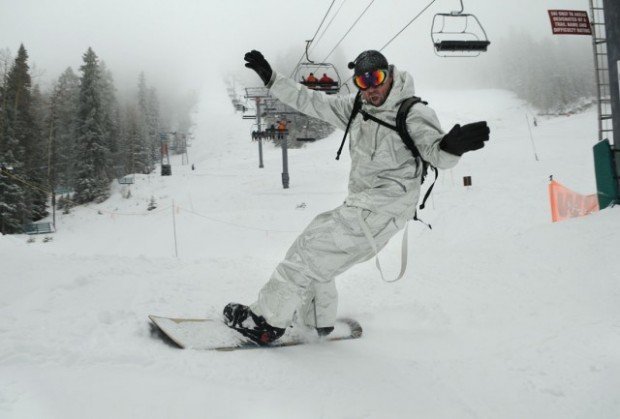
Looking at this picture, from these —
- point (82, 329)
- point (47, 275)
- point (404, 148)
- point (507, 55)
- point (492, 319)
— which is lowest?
point (492, 319)

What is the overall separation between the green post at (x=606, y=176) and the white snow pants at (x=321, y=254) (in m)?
4.51

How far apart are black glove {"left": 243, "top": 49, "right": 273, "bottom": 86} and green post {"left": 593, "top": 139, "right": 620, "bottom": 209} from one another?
207 inches

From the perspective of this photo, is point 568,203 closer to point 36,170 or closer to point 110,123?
point 36,170

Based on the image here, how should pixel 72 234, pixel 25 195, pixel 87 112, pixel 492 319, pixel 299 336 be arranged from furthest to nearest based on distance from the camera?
pixel 87 112, pixel 25 195, pixel 72 234, pixel 492 319, pixel 299 336

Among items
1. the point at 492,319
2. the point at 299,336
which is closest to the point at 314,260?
the point at 299,336

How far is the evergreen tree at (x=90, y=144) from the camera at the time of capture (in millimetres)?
32062

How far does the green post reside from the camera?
17.9 feet

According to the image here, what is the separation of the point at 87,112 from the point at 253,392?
38561 millimetres

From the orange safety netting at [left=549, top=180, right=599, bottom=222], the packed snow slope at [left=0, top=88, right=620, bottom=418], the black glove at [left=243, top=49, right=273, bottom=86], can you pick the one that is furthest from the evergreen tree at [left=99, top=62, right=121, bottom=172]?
the black glove at [left=243, top=49, right=273, bottom=86]

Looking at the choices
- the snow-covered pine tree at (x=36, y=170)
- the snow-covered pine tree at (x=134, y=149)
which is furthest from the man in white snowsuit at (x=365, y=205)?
the snow-covered pine tree at (x=134, y=149)

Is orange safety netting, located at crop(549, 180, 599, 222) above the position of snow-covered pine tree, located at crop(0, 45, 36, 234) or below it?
below

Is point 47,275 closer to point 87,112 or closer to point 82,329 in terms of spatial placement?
point 82,329

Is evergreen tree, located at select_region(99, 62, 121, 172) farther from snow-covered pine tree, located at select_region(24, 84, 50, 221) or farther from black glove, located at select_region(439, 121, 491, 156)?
black glove, located at select_region(439, 121, 491, 156)

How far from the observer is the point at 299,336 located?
10.4 ft
